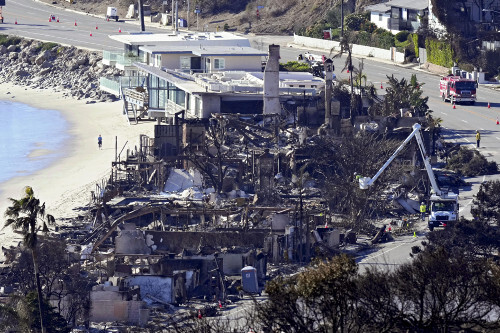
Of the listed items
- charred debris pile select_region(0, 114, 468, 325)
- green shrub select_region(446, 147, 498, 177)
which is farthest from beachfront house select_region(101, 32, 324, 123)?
green shrub select_region(446, 147, 498, 177)

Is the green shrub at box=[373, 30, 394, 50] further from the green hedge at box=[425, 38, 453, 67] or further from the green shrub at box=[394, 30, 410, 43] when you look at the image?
the green hedge at box=[425, 38, 453, 67]

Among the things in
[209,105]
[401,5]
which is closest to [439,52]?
[401,5]

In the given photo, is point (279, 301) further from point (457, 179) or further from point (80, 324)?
point (457, 179)

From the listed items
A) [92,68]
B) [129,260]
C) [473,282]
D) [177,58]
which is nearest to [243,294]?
[129,260]

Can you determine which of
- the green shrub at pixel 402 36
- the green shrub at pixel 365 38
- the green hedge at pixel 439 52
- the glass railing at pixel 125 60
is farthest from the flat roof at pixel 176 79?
the green shrub at pixel 402 36

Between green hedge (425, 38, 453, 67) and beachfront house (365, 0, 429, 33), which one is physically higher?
beachfront house (365, 0, 429, 33)

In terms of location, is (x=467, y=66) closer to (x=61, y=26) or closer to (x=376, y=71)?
(x=376, y=71)
